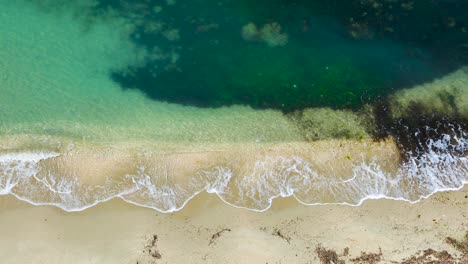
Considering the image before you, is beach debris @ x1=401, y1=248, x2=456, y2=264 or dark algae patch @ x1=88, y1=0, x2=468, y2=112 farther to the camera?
dark algae patch @ x1=88, y1=0, x2=468, y2=112

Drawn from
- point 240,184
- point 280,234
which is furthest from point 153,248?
point 280,234

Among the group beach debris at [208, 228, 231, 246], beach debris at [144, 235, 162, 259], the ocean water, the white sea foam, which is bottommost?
beach debris at [144, 235, 162, 259]

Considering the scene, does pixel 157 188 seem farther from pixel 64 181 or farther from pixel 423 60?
pixel 423 60

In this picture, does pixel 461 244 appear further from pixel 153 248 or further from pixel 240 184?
pixel 153 248

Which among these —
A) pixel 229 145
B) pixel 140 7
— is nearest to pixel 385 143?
pixel 229 145

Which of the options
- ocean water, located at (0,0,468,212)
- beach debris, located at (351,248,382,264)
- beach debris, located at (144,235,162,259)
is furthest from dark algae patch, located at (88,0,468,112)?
beach debris, located at (351,248,382,264)

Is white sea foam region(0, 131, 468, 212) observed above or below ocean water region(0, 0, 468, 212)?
Result: below

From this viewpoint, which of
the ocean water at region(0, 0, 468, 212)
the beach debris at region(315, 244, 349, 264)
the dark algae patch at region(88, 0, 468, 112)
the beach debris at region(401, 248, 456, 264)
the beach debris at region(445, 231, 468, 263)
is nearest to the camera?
the beach debris at region(315, 244, 349, 264)

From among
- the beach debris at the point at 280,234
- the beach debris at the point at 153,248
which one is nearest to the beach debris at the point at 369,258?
the beach debris at the point at 280,234

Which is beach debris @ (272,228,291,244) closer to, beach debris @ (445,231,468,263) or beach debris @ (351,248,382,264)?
beach debris @ (351,248,382,264)
